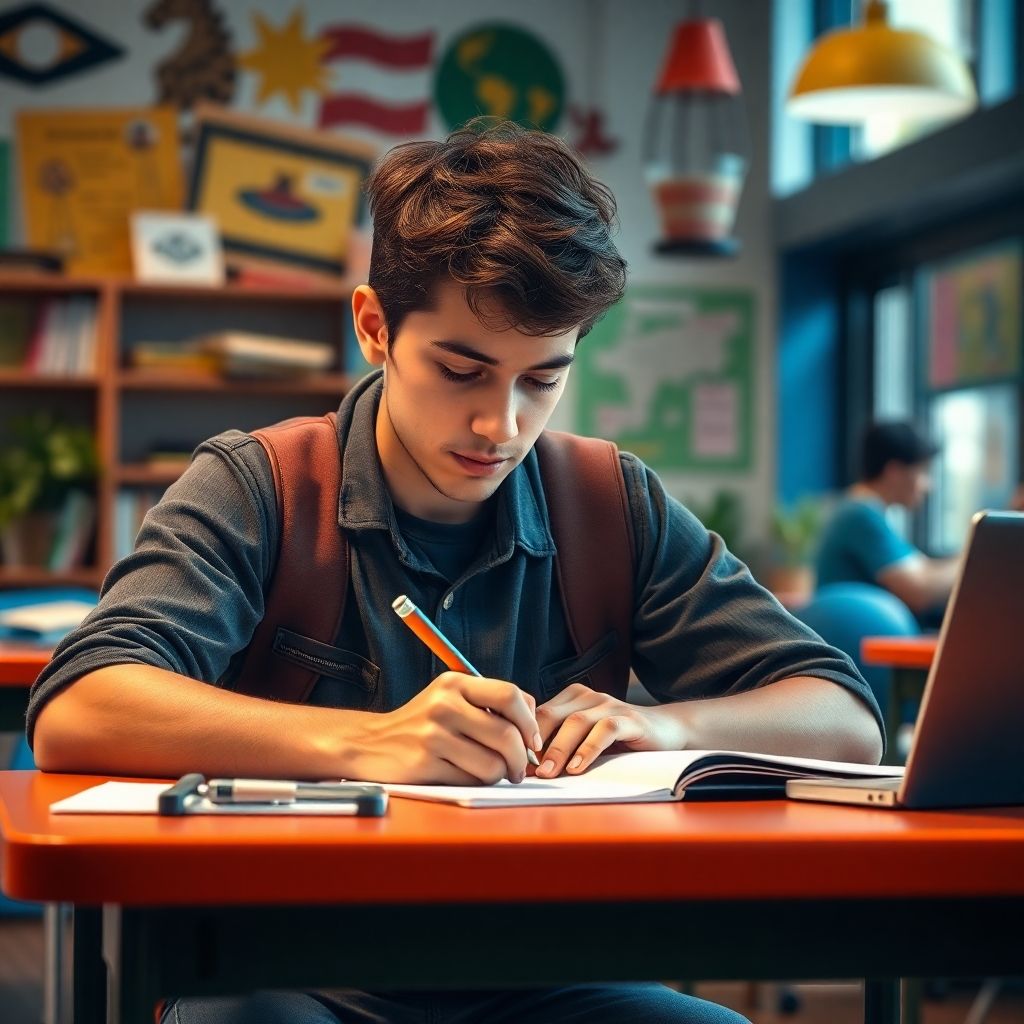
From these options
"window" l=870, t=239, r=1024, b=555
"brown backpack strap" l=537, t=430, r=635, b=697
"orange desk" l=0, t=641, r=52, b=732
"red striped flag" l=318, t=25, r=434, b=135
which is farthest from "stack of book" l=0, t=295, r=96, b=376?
"brown backpack strap" l=537, t=430, r=635, b=697

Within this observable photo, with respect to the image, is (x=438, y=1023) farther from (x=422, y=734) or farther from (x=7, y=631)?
(x=7, y=631)

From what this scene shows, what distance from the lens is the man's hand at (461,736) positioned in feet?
3.56

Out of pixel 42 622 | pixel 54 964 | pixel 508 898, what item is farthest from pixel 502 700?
pixel 54 964

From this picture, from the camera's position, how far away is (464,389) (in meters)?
1.38

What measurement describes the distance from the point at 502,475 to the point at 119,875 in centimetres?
70

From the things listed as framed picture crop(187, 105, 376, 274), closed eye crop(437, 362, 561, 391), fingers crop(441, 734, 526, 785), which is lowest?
fingers crop(441, 734, 526, 785)

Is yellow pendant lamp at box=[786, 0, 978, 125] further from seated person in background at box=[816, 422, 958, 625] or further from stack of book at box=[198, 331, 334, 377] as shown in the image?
stack of book at box=[198, 331, 334, 377]

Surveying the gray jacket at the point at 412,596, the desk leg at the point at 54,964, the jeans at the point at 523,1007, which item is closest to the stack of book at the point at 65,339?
the desk leg at the point at 54,964

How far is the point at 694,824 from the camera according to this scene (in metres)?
0.93

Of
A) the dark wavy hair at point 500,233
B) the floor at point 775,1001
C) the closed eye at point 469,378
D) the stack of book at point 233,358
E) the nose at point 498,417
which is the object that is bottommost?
the floor at point 775,1001

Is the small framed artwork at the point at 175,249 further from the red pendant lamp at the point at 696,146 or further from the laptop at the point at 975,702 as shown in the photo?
the laptop at the point at 975,702

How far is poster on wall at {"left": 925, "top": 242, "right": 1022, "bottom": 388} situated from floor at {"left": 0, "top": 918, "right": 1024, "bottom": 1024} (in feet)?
7.36

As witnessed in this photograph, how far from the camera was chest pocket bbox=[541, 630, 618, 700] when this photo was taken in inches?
61.2

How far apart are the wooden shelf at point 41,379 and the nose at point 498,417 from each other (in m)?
4.21
